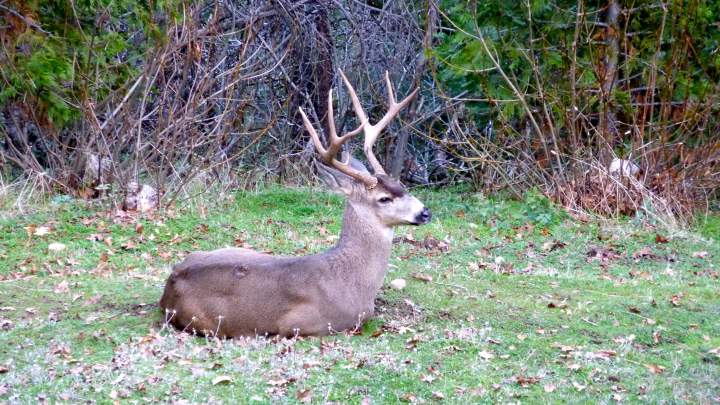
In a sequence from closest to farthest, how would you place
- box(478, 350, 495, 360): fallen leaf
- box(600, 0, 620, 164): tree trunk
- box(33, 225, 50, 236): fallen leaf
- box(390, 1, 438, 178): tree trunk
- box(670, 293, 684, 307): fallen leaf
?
box(478, 350, 495, 360): fallen leaf → box(670, 293, 684, 307): fallen leaf → box(33, 225, 50, 236): fallen leaf → box(600, 0, 620, 164): tree trunk → box(390, 1, 438, 178): tree trunk

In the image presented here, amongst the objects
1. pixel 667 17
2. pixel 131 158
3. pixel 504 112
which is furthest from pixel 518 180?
pixel 131 158

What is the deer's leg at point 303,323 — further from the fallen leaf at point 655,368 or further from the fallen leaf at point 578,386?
the fallen leaf at point 655,368

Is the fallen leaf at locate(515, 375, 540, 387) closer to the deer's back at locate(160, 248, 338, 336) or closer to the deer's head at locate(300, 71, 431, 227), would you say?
the deer's back at locate(160, 248, 338, 336)

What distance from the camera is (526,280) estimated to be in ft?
28.8

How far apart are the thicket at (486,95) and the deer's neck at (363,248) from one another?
4445 millimetres

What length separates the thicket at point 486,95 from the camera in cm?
1145

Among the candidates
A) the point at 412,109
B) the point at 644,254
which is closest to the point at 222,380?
the point at 644,254

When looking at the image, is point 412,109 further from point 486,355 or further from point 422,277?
point 486,355

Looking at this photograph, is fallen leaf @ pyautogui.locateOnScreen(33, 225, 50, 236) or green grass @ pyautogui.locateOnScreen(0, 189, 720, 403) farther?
fallen leaf @ pyautogui.locateOnScreen(33, 225, 50, 236)

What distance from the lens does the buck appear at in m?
6.73

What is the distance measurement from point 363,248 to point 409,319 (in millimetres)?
612

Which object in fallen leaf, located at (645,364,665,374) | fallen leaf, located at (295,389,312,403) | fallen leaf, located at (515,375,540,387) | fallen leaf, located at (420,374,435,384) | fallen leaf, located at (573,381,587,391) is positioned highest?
fallen leaf, located at (295,389,312,403)

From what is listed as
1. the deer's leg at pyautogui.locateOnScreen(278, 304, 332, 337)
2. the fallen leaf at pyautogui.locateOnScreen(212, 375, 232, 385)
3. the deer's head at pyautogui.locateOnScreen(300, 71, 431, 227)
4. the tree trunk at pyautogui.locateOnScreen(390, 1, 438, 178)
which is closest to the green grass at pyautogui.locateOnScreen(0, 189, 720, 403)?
the fallen leaf at pyautogui.locateOnScreen(212, 375, 232, 385)

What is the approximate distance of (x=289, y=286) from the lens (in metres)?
6.80
